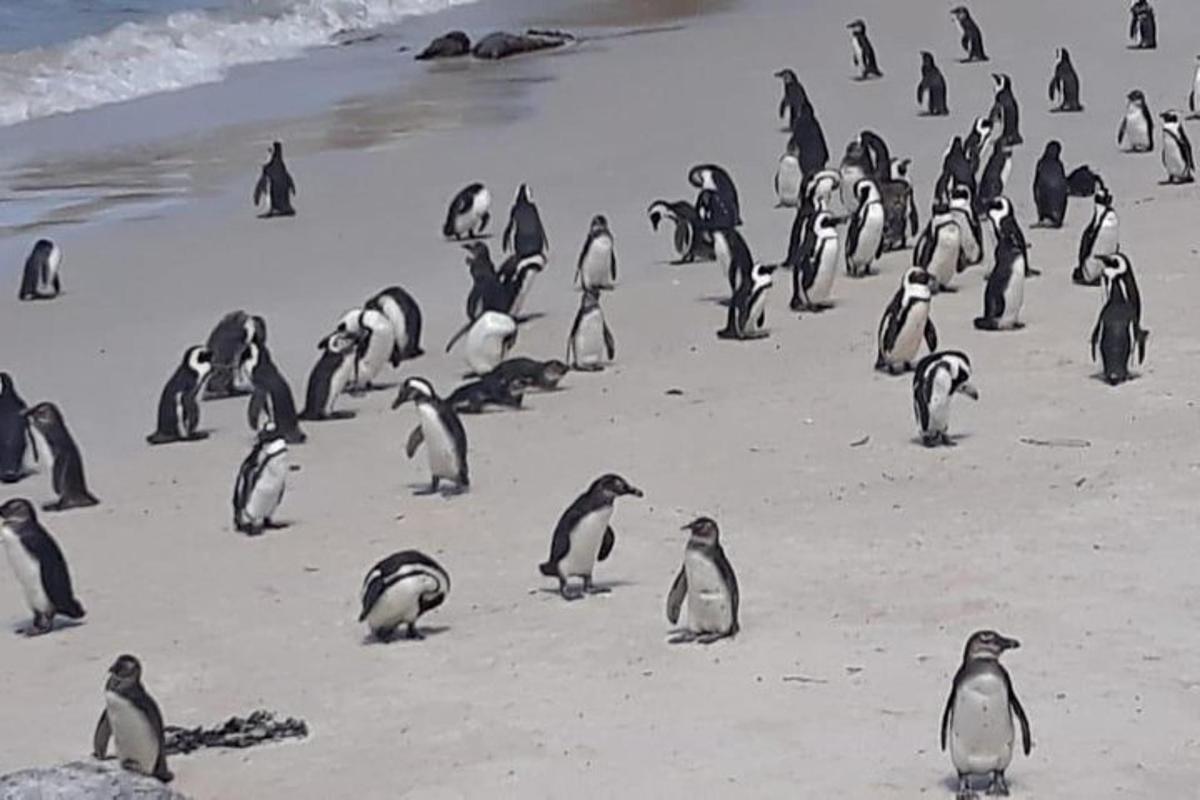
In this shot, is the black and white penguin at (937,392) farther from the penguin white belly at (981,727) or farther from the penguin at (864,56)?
the penguin at (864,56)

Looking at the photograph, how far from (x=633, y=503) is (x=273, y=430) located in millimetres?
1899

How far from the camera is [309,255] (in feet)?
50.1

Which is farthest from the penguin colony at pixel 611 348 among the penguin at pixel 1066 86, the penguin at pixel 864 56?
the penguin at pixel 864 56

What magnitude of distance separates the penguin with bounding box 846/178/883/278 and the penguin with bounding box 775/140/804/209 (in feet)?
5.50

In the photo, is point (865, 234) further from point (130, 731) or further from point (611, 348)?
point (130, 731)

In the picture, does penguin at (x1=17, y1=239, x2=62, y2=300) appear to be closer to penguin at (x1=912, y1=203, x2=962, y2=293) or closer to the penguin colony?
the penguin colony

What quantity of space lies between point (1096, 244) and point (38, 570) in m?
6.52

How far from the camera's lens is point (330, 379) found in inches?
450

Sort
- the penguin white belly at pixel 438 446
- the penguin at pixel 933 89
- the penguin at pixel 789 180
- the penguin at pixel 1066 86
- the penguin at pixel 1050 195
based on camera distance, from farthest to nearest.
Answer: the penguin at pixel 933 89
the penguin at pixel 1066 86
the penguin at pixel 789 180
the penguin at pixel 1050 195
the penguin white belly at pixel 438 446

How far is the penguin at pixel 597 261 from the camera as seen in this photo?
1370cm

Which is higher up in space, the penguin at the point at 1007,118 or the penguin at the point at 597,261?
the penguin at the point at 1007,118

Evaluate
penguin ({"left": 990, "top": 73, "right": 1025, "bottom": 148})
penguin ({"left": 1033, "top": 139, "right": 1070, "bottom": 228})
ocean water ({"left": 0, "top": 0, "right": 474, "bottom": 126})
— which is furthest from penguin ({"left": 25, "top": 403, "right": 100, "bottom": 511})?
ocean water ({"left": 0, "top": 0, "right": 474, "bottom": 126})

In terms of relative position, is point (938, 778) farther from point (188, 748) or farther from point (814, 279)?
point (814, 279)

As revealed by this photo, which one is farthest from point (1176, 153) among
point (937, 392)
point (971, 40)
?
point (971, 40)
